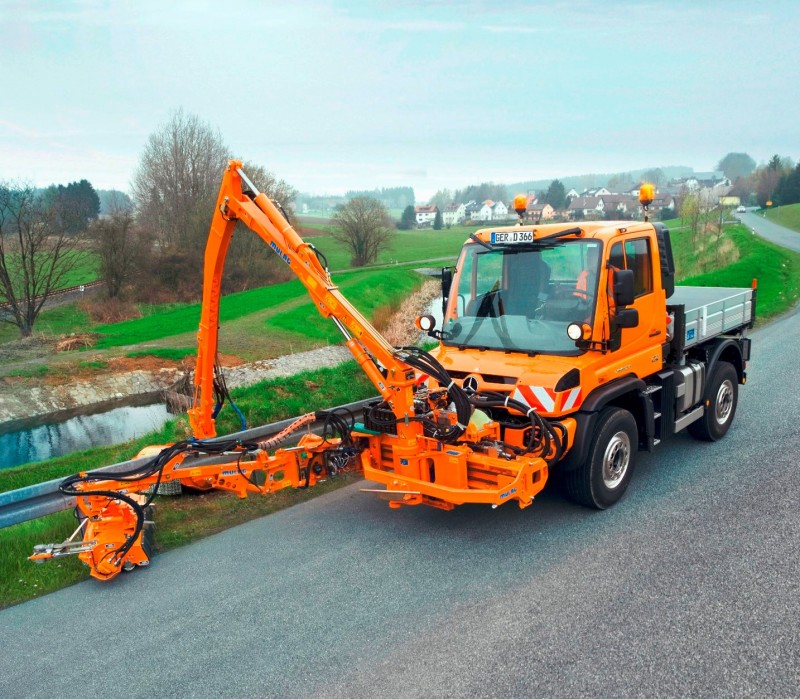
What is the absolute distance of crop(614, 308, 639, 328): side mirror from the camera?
6090 millimetres

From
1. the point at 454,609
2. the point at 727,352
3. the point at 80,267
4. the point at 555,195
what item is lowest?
the point at 454,609

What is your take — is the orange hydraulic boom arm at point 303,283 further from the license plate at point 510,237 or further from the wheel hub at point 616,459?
the wheel hub at point 616,459

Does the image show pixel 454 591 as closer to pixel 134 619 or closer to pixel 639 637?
pixel 639 637

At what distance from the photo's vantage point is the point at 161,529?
21.3 feet

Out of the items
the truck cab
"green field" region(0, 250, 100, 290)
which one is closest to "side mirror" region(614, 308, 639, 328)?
the truck cab

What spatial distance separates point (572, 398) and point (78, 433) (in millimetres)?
14708

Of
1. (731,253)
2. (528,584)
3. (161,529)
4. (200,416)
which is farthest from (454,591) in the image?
(731,253)

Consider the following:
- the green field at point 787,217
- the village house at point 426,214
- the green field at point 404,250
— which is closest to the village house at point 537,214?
the green field at point 404,250

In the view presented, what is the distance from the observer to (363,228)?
51906 millimetres

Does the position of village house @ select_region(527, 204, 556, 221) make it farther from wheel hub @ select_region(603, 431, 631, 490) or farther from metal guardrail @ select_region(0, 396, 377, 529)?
metal guardrail @ select_region(0, 396, 377, 529)

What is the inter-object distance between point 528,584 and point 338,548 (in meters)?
1.77

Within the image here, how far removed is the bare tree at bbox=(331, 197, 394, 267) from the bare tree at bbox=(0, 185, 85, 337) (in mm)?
26738

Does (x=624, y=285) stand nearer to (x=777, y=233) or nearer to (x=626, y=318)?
(x=626, y=318)

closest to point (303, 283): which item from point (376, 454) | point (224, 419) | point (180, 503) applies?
point (376, 454)
